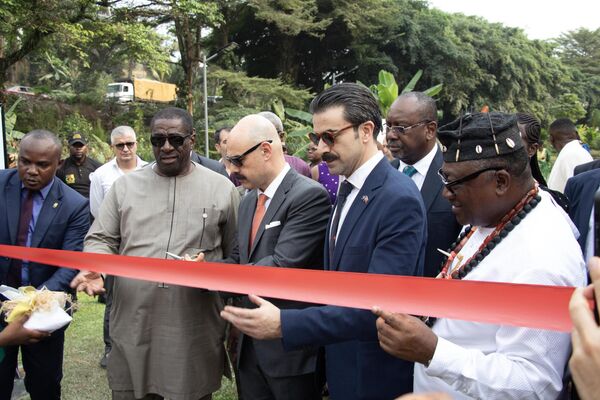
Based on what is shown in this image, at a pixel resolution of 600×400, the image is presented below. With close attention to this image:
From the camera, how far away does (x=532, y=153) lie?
4.46 m

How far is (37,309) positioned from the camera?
10.6 ft

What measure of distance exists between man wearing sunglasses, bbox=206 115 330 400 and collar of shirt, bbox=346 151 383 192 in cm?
42

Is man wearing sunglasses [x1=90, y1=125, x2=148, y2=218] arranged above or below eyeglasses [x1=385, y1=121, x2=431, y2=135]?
below

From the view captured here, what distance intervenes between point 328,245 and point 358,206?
315mm

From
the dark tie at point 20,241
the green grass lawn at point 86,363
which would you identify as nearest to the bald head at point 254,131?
the dark tie at point 20,241

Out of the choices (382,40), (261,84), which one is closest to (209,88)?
(261,84)

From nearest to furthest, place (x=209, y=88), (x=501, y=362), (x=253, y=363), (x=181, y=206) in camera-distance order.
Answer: (x=501, y=362), (x=253, y=363), (x=181, y=206), (x=209, y=88)

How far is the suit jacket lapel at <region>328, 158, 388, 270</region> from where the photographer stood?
2.68 meters

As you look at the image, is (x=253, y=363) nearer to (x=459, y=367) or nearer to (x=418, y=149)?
(x=459, y=367)

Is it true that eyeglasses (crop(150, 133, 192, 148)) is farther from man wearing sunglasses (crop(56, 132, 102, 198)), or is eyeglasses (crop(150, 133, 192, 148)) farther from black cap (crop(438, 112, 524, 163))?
man wearing sunglasses (crop(56, 132, 102, 198))

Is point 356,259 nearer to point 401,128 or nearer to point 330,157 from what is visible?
point 330,157

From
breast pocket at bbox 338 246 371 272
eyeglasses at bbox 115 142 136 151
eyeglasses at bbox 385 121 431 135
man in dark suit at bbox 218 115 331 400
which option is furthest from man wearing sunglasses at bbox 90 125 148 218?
breast pocket at bbox 338 246 371 272

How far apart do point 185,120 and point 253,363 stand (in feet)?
5.42

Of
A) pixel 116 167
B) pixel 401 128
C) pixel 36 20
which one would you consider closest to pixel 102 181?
pixel 116 167
